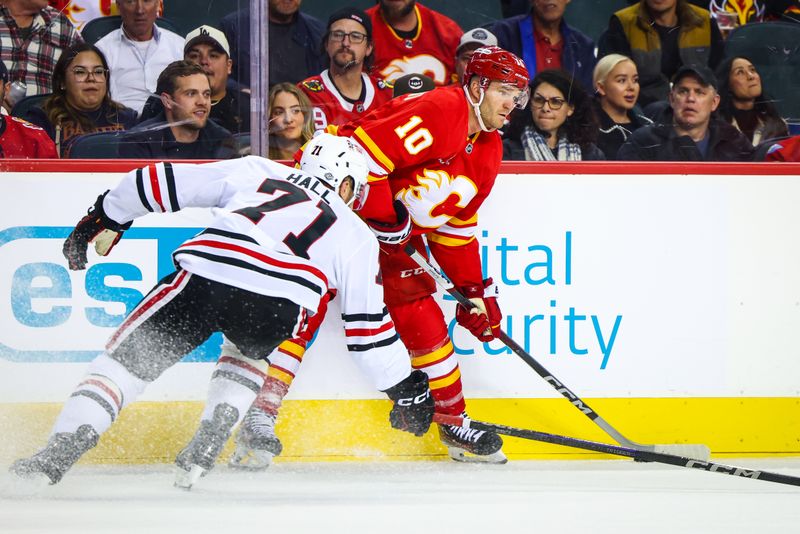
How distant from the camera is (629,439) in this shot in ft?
11.1

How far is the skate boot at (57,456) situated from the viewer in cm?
254

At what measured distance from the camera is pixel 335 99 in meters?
3.31

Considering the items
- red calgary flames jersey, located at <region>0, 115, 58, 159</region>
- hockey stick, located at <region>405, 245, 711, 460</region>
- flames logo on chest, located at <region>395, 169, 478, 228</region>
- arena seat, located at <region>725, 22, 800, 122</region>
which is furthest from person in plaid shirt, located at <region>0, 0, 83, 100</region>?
arena seat, located at <region>725, 22, 800, 122</region>

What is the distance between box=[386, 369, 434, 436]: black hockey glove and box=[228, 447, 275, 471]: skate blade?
406 millimetres

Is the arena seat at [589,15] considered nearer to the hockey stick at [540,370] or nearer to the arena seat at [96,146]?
the hockey stick at [540,370]

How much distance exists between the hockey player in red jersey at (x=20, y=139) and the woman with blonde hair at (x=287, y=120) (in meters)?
0.68

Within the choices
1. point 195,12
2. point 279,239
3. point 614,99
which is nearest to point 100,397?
point 279,239

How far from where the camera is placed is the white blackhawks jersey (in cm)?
259

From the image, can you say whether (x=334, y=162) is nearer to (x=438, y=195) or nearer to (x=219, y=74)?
(x=438, y=195)

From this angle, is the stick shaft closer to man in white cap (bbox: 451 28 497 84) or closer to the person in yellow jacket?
man in white cap (bbox: 451 28 497 84)

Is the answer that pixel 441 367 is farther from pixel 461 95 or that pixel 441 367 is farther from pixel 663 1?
pixel 663 1

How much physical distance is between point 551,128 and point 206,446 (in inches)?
59.9

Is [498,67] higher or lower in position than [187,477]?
higher

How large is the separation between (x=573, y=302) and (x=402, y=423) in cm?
71
